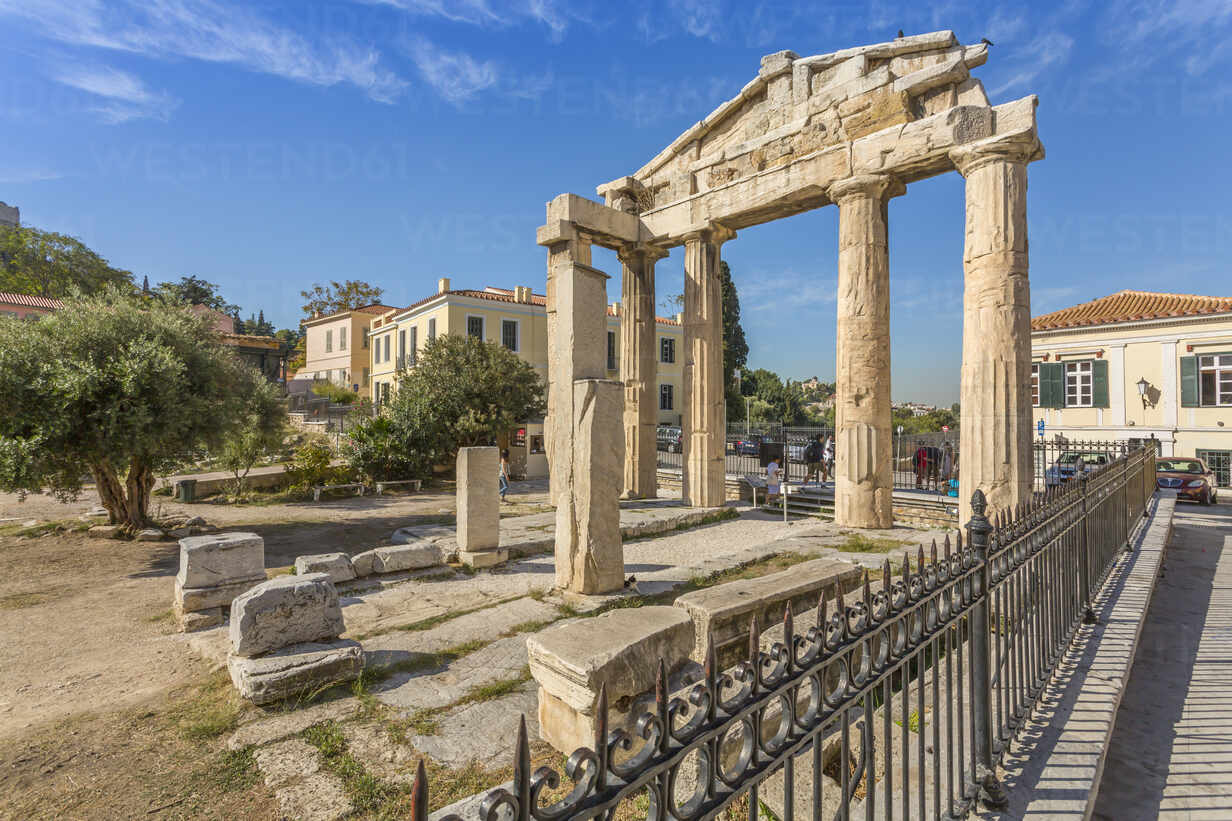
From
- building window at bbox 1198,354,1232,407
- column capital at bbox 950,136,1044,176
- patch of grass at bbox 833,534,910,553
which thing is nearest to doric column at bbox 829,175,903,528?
patch of grass at bbox 833,534,910,553

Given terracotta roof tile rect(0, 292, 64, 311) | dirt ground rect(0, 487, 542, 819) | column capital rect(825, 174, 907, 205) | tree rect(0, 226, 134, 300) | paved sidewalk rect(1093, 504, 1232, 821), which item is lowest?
dirt ground rect(0, 487, 542, 819)

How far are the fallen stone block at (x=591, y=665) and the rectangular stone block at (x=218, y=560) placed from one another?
4.22m

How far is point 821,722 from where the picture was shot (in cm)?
159

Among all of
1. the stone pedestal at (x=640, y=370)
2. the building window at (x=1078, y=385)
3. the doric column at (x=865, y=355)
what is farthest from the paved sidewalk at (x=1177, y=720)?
the building window at (x=1078, y=385)

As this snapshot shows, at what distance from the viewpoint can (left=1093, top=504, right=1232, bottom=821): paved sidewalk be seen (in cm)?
271

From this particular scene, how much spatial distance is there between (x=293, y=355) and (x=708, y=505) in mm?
49462

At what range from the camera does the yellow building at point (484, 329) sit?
82.0 ft

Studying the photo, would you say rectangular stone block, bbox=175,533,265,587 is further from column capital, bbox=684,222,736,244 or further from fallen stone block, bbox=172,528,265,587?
column capital, bbox=684,222,736,244

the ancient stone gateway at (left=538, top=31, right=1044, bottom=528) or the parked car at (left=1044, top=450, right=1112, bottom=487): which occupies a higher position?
the ancient stone gateway at (left=538, top=31, right=1044, bottom=528)

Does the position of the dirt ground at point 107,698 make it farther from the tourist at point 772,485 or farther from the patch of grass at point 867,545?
the tourist at point 772,485

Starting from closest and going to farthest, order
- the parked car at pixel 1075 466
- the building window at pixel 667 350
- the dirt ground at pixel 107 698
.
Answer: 1. the dirt ground at pixel 107 698
2. the parked car at pixel 1075 466
3. the building window at pixel 667 350

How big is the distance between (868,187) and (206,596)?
34.9 feet

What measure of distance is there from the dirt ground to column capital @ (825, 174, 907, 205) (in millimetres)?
10365

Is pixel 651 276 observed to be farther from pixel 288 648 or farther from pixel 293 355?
pixel 293 355
